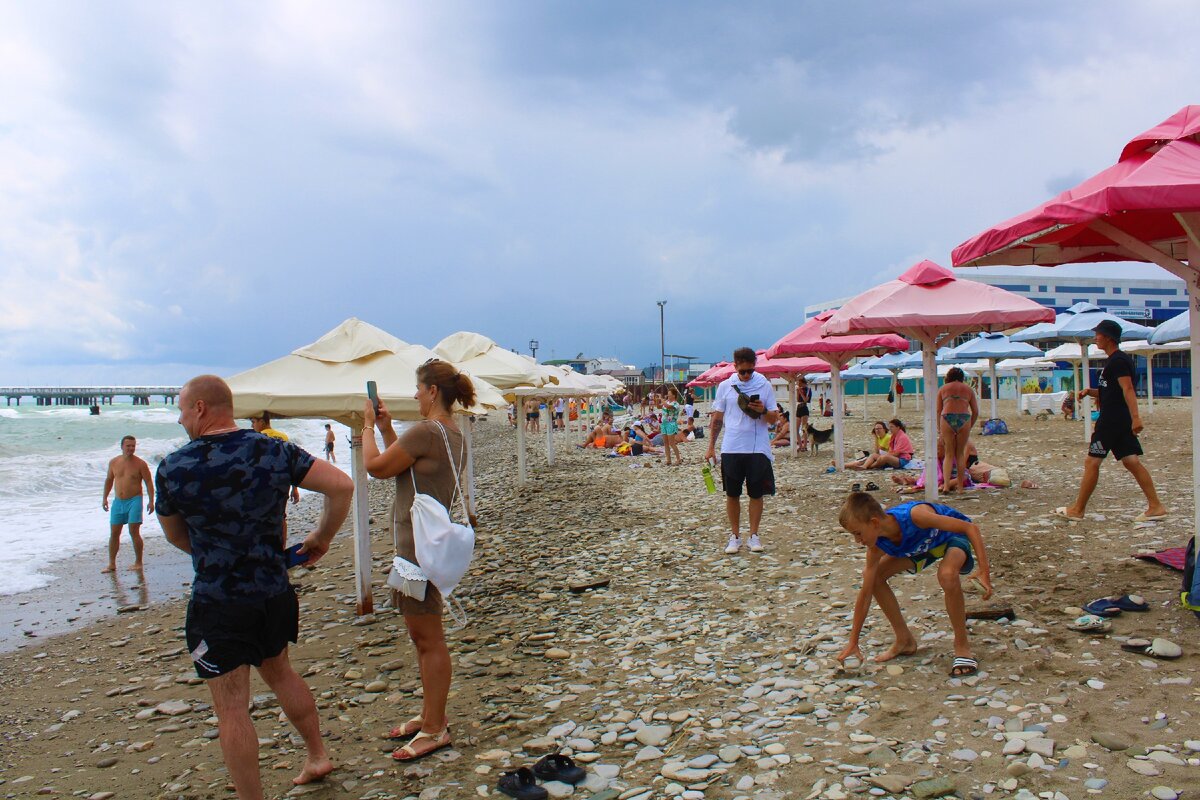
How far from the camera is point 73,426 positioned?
56.9m

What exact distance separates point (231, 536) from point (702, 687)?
2.73 m

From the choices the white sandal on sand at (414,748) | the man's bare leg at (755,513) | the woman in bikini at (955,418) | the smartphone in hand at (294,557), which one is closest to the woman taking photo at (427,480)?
the white sandal on sand at (414,748)

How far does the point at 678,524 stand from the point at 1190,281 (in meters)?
6.27

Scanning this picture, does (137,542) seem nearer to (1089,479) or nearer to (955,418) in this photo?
(955,418)

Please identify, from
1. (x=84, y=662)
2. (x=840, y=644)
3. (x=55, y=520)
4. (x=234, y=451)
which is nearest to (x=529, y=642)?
(x=840, y=644)

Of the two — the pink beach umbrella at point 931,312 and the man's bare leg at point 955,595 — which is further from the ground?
the pink beach umbrella at point 931,312

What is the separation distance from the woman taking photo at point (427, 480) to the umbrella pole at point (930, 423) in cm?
650

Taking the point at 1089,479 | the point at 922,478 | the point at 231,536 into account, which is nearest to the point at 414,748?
the point at 231,536

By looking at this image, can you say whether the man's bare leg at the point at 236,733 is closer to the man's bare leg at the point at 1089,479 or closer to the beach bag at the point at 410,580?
the beach bag at the point at 410,580

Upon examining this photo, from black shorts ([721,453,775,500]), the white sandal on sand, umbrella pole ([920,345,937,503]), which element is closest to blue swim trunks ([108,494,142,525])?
Result: black shorts ([721,453,775,500])

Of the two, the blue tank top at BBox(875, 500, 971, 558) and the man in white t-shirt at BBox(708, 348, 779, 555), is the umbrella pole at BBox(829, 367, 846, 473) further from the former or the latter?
the blue tank top at BBox(875, 500, 971, 558)

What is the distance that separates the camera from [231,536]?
3182 mm

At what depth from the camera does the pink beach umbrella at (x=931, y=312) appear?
8.03 meters

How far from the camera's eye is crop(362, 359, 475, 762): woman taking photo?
3.76 m
